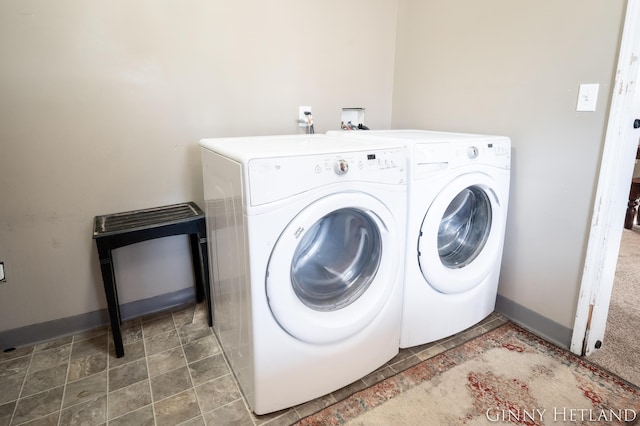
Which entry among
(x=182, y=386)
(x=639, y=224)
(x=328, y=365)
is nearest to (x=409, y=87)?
(x=328, y=365)

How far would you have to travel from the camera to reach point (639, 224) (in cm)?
328

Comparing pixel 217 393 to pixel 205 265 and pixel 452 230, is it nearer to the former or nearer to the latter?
pixel 205 265

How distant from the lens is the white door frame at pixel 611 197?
1306 millimetres

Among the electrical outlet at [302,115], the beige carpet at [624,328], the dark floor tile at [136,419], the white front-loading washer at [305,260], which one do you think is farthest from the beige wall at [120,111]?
the beige carpet at [624,328]

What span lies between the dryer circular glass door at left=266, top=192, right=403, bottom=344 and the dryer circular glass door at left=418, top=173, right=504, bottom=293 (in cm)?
20

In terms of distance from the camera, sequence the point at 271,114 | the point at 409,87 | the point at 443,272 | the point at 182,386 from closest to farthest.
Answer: the point at 182,386 < the point at 443,272 < the point at 271,114 < the point at 409,87

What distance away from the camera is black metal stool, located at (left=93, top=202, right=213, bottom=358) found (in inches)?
57.1

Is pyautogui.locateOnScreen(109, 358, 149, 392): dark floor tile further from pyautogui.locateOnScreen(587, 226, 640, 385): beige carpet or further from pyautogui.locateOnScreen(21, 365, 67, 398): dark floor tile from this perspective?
pyautogui.locateOnScreen(587, 226, 640, 385): beige carpet

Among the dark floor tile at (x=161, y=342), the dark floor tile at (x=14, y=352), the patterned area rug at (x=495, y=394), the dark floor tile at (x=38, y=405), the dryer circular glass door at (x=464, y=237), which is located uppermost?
the dryer circular glass door at (x=464, y=237)

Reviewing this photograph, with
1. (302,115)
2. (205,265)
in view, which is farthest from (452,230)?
(205,265)

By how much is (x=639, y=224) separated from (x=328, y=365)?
353 centimetres

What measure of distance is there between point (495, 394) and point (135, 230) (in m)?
1.56

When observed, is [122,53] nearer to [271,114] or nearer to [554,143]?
[271,114]

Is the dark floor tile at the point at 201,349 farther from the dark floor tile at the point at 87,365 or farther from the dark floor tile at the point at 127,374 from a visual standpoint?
the dark floor tile at the point at 87,365
